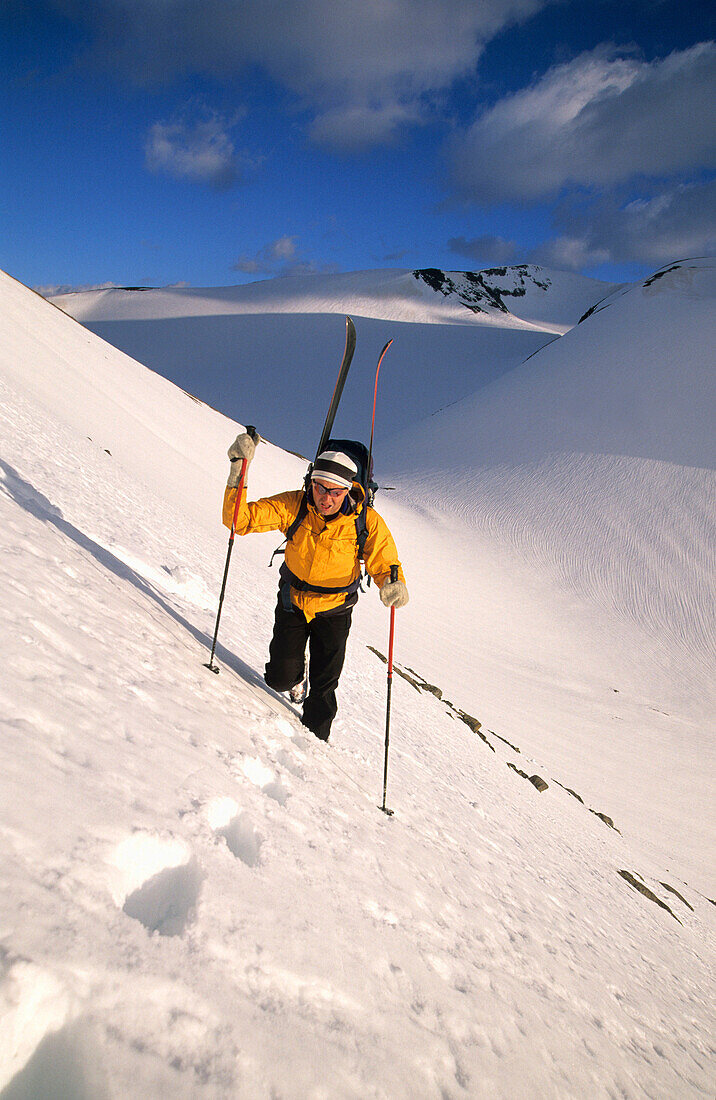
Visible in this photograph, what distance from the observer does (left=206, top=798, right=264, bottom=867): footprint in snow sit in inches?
86.6

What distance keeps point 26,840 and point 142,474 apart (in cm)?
963

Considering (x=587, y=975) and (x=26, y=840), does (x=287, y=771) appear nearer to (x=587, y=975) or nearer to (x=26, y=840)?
(x=26, y=840)

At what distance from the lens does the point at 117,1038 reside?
4.24ft

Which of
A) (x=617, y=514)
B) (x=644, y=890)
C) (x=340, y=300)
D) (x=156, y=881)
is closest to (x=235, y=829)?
(x=156, y=881)

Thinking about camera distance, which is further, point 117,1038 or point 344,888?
point 344,888

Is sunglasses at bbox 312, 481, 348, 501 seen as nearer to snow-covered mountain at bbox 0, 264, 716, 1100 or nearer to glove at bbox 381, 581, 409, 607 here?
glove at bbox 381, 581, 409, 607

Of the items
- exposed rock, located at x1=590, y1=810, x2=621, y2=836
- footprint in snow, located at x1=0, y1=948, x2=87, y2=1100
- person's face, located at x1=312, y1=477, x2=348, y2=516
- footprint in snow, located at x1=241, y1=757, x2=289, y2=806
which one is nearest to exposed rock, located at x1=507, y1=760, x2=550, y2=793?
exposed rock, located at x1=590, y1=810, x2=621, y2=836

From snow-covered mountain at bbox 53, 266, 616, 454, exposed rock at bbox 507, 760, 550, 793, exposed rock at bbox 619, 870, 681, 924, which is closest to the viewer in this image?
exposed rock at bbox 619, 870, 681, 924

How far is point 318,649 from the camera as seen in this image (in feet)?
13.6

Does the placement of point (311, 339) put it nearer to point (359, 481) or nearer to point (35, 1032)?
point (359, 481)

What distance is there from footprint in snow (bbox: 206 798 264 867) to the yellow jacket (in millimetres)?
1734

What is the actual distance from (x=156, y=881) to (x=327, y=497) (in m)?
2.35

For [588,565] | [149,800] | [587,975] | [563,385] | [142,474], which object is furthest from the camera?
[563,385]

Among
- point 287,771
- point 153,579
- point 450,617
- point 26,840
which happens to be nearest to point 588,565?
point 450,617
